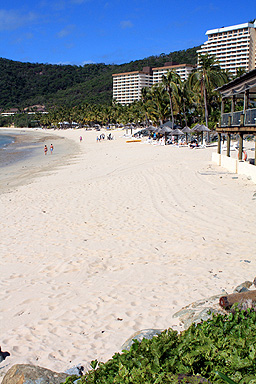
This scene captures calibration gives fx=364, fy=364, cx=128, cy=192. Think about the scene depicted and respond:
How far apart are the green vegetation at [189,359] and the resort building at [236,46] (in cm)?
13289

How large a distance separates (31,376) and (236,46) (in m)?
141

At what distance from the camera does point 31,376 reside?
3.05 metres

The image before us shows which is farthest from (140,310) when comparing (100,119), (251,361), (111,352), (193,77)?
(100,119)

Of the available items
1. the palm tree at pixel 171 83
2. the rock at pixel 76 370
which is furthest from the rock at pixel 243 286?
the palm tree at pixel 171 83

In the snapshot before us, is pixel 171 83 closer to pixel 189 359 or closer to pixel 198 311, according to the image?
pixel 198 311

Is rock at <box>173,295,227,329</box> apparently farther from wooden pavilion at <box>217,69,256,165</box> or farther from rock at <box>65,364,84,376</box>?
wooden pavilion at <box>217,69,256,165</box>

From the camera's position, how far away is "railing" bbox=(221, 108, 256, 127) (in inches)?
571

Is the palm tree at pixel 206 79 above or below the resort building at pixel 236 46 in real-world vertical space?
below

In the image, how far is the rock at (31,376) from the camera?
303 cm

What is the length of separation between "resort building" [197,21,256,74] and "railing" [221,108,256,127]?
116m

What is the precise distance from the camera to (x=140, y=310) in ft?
15.7

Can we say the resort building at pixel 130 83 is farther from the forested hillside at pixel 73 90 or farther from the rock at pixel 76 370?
the rock at pixel 76 370

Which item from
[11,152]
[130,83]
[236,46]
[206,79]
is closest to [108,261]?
[206,79]

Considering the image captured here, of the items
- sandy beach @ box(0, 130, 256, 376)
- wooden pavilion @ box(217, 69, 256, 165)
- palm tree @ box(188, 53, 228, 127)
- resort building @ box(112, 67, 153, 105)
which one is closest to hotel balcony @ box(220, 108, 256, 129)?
wooden pavilion @ box(217, 69, 256, 165)
